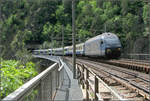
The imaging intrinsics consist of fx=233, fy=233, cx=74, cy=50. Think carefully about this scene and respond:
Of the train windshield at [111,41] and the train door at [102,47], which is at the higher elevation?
the train windshield at [111,41]

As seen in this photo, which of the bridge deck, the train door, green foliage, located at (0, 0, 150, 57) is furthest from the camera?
green foliage, located at (0, 0, 150, 57)

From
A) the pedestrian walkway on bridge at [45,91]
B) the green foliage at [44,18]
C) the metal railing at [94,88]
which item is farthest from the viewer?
the green foliage at [44,18]

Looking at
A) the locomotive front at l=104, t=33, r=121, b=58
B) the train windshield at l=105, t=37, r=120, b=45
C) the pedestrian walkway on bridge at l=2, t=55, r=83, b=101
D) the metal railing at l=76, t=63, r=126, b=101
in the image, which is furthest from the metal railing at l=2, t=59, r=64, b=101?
the train windshield at l=105, t=37, r=120, b=45

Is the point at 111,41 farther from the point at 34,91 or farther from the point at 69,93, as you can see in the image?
the point at 34,91

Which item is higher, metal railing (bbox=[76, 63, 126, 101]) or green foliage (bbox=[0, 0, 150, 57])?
green foliage (bbox=[0, 0, 150, 57])

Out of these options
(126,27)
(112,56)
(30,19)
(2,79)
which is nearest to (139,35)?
(126,27)

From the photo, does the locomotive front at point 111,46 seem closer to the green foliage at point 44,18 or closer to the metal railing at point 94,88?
the metal railing at point 94,88

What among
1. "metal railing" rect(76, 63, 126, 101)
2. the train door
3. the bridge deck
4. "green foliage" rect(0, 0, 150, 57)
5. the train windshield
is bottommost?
the bridge deck

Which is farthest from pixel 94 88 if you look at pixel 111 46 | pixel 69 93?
pixel 111 46

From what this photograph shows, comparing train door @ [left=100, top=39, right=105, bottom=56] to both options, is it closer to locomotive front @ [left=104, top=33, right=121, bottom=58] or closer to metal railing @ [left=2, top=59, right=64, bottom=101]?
locomotive front @ [left=104, top=33, right=121, bottom=58]

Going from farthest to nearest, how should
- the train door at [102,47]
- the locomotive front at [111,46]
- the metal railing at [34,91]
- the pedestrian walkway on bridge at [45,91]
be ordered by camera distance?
the train door at [102,47], the locomotive front at [111,46], the pedestrian walkway on bridge at [45,91], the metal railing at [34,91]

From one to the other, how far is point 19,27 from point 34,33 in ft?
48.5

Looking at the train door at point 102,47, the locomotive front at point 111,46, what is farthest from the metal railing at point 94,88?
the train door at point 102,47

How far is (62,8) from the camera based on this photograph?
485 ft
